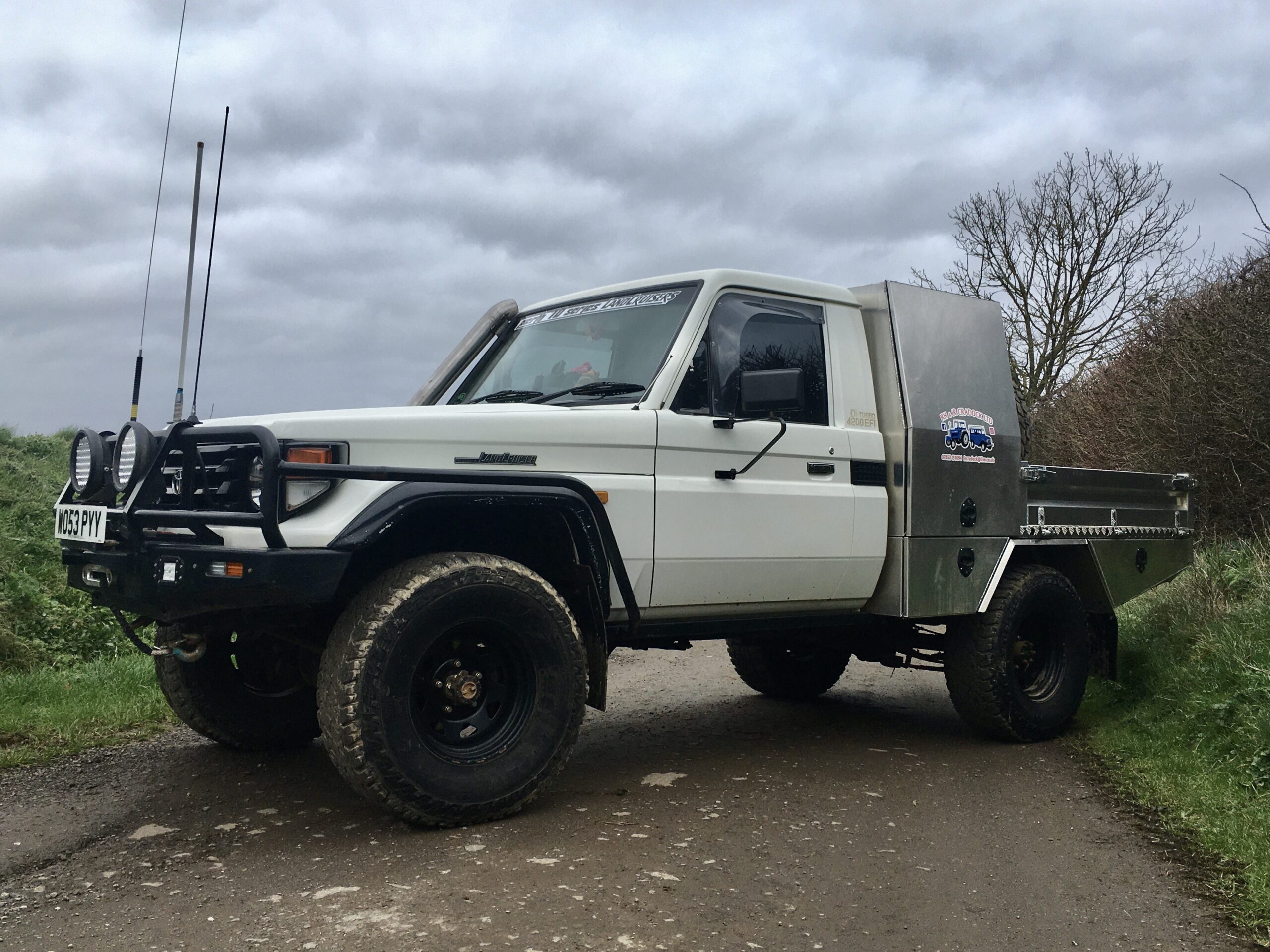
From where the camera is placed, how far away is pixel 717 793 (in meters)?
4.80

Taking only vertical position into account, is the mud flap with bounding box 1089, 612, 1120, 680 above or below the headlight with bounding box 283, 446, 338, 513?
below

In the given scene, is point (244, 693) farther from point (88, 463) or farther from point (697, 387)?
point (697, 387)

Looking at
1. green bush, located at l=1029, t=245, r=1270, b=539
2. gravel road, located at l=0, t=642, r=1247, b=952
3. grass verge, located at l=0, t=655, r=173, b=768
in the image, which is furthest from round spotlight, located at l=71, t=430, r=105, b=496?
green bush, located at l=1029, t=245, r=1270, b=539

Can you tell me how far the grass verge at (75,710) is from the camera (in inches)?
214

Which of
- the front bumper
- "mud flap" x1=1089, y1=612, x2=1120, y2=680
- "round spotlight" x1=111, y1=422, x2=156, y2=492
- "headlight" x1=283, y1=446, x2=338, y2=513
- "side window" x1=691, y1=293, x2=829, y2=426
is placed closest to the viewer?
the front bumper

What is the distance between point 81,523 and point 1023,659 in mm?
4727

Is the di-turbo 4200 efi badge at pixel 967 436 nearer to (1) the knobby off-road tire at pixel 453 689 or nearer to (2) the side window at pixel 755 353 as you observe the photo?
(2) the side window at pixel 755 353

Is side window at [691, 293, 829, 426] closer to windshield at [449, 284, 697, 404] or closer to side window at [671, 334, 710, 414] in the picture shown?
side window at [671, 334, 710, 414]

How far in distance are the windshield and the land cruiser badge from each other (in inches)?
24.8

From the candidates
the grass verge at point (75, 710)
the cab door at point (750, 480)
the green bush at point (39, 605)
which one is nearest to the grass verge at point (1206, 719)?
the cab door at point (750, 480)

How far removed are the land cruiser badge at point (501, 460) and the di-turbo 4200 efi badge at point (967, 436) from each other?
2353 millimetres

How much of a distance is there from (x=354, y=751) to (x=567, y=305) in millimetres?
2641

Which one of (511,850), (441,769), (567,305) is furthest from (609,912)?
(567,305)

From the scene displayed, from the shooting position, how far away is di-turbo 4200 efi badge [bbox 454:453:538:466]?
4238mm
